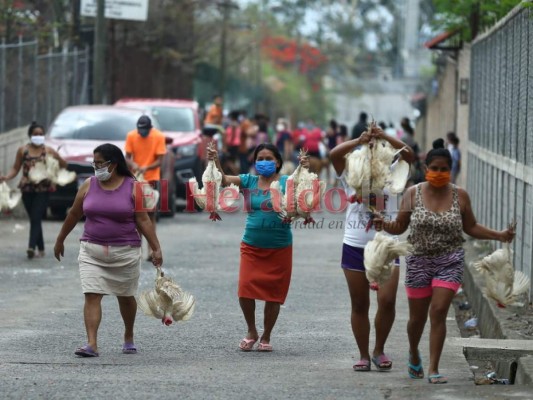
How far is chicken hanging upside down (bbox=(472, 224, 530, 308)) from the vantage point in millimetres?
9750

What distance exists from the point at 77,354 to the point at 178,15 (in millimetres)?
33531

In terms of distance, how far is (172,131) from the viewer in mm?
27266

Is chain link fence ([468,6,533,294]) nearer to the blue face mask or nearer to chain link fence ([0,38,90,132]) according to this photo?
the blue face mask

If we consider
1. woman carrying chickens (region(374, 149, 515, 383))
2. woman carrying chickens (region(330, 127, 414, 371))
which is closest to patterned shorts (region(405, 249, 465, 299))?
woman carrying chickens (region(374, 149, 515, 383))

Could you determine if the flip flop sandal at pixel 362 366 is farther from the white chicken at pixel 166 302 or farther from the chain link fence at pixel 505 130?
the chain link fence at pixel 505 130

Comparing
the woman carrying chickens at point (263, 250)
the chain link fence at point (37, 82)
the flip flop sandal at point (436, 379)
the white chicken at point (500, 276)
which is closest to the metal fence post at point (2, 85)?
the chain link fence at point (37, 82)

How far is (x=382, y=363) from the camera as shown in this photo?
10.0 metres

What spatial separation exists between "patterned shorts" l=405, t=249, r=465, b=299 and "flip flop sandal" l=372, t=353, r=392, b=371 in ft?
2.43

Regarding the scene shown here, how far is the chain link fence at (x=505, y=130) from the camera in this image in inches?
523

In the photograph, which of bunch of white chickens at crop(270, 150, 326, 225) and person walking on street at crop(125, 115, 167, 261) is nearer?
bunch of white chickens at crop(270, 150, 326, 225)

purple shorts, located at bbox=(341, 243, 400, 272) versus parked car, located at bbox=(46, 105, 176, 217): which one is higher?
parked car, located at bbox=(46, 105, 176, 217)

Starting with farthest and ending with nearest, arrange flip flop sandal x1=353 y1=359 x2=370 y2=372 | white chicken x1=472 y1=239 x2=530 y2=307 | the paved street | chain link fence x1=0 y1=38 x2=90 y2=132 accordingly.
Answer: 1. chain link fence x1=0 y1=38 x2=90 y2=132
2. flip flop sandal x1=353 y1=359 x2=370 y2=372
3. white chicken x1=472 y1=239 x2=530 y2=307
4. the paved street

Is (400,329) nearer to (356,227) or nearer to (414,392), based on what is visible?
(356,227)

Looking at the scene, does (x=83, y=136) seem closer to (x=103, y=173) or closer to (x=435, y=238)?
(x=103, y=173)
